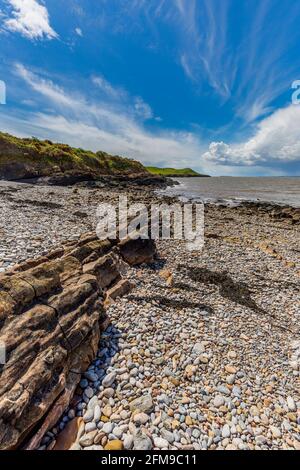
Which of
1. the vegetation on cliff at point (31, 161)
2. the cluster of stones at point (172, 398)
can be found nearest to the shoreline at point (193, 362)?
the cluster of stones at point (172, 398)

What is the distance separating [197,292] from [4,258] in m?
7.24

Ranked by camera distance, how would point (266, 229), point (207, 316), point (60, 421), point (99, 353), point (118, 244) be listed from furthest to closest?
point (266, 229) → point (118, 244) → point (207, 316) → point (99, 353) → point (60, 421)

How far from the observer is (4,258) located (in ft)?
25.3

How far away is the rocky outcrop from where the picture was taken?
3.37 meters

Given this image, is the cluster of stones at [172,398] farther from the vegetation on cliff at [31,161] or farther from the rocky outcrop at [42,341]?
the vegetation on cliff at [31,161]

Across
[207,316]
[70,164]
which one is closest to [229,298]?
[207,316]

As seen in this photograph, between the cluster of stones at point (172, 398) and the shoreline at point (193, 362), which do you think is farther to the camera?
the shoreline at point (193, 362)

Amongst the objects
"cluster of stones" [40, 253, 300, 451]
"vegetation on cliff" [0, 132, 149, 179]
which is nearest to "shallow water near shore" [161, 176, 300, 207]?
"vegetation on cliff" [0, 132, 149, 179]

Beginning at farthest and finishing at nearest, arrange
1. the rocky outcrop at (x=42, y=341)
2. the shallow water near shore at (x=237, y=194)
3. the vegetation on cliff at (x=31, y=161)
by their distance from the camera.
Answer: the vegetation on cliff at (x=31, y=161) → the shallow water near shore at (x=237, y=194) → the rocky outcrop at (x=42, y=341)

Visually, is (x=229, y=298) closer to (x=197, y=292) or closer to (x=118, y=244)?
(x=197, y=292)

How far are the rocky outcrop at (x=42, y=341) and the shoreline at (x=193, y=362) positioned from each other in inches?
15.9

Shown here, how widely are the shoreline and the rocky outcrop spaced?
1.32ft

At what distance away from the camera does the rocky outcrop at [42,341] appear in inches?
133

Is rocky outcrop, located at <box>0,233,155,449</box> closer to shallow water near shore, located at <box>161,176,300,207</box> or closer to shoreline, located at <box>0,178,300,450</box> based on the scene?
shoreline, located at <box>0,178,300,450</box>
